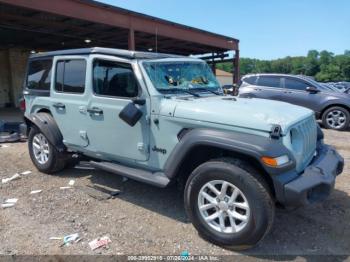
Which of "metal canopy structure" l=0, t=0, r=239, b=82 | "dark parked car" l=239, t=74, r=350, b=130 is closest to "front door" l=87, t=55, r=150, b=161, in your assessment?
"metal canopy structure" l=0, t=0, r=239, b=82

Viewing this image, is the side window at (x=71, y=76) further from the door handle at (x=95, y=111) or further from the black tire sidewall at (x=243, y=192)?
the black tire sidewall at (x=243, y=192)

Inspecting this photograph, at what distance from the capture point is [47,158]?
5.48m

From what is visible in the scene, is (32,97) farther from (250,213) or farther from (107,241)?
(250,213)

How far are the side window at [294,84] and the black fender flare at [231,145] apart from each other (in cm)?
788

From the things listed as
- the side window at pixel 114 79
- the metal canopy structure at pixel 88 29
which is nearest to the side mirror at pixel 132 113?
the side window at pixel 114 79

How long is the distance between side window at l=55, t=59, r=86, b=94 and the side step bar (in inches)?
45.0

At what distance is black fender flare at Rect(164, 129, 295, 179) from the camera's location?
9.88 feet

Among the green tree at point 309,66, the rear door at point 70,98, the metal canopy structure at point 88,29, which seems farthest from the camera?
the green tree at point 309,66

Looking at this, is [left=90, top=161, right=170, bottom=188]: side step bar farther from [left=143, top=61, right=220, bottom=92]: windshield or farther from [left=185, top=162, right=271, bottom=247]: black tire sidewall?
[left=143, top=61, right=220, bottom=92]: windshield

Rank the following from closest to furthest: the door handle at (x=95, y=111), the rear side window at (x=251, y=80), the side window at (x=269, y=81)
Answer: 1. the door handle at (x=95, y=111)
2. the side window at (x=269, y=81)
3. the rear side window at (x=251, y=80)

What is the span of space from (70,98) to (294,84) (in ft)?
25.3

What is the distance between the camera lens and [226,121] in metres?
3.29

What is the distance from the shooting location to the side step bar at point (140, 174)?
3.71m

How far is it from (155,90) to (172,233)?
159 centimetres
